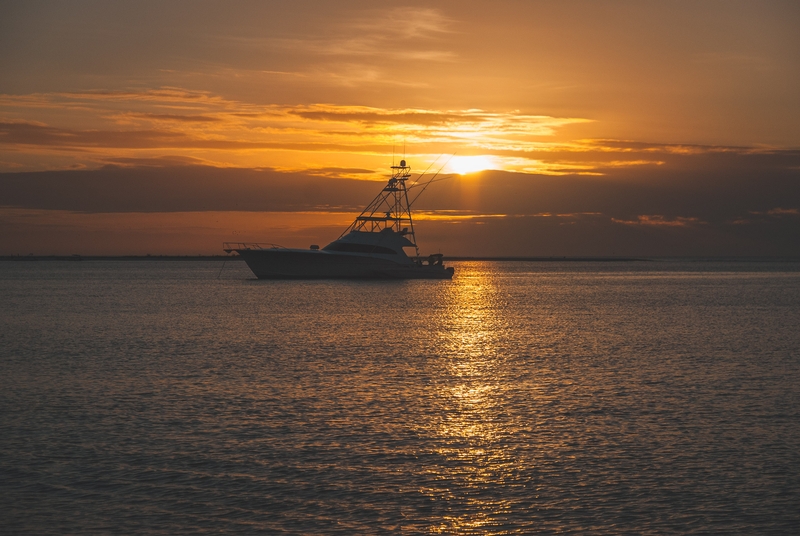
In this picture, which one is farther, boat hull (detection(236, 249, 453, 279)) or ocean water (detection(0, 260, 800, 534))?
boat hull (detection(236, 249, 453, 279))

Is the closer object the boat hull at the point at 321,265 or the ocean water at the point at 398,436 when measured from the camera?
the ocean water at the point at 398,436

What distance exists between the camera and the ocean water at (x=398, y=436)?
1269 centimetres

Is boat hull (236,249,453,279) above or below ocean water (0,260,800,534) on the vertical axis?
above

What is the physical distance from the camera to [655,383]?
25.3 metres

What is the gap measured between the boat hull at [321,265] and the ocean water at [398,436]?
50.6 metres

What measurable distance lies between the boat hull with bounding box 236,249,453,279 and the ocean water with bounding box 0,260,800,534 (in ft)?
166

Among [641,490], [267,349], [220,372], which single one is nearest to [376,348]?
[267,349]

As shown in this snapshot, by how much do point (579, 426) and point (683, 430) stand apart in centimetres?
226

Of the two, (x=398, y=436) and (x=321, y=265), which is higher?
(x=321, y=265)

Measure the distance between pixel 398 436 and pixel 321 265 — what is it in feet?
242

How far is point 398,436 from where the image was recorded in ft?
58.1

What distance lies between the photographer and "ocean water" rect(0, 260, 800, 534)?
41.6 ft

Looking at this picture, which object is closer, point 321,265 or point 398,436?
point 398,436

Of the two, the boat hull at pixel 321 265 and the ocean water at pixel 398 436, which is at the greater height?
the boat hull at pixel 321 265
